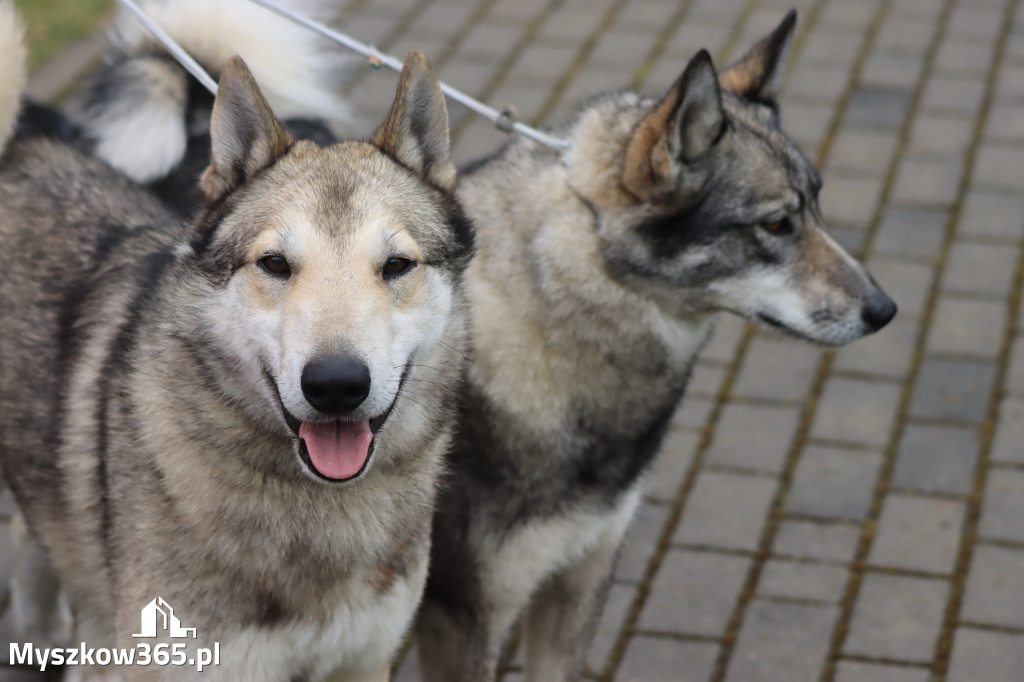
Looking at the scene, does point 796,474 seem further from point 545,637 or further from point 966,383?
point 545,637

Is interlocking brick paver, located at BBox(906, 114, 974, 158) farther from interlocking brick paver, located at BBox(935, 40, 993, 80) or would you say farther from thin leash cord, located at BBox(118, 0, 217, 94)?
thin leash cord, located at BBox(118, 0, 217, 94)

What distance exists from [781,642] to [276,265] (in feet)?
7.03

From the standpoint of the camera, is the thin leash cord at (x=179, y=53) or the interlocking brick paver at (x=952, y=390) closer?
the thin leash cord at (x=179, y=53)

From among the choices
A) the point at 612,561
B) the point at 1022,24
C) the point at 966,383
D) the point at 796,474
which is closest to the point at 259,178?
the point at 612,561

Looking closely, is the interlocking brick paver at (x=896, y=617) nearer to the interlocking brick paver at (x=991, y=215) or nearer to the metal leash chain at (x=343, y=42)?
the metal leash chain at (x=343, y=42)

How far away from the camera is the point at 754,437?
4.64 m

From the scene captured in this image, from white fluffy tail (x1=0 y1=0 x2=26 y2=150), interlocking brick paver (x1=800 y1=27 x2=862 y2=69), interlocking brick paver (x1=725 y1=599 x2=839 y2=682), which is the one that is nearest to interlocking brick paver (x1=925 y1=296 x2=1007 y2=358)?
interlocking brick paver (x1=725 y1=599 x2=839 y2=682)

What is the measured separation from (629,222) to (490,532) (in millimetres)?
891

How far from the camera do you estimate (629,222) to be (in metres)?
3.24

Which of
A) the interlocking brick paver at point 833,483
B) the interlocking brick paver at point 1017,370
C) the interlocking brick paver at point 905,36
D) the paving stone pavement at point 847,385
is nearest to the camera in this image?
the paving stone pavement at point 847,385

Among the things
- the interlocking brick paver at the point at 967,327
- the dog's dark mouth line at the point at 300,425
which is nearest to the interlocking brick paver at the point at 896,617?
the interlocking brick paver at the point at 967,327

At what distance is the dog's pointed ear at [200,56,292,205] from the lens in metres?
2.63

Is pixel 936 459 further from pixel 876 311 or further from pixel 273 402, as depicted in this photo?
pixel 273 402

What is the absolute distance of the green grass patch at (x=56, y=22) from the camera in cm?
703
